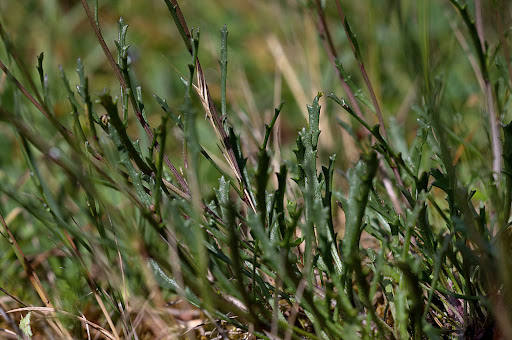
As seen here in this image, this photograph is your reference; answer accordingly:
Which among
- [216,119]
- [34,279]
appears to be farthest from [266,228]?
[34,279]

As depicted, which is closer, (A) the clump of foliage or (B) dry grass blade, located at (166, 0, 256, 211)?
(A) the clump of foliage

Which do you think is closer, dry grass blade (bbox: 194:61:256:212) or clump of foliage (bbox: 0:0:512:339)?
clump of foliage (bbox: 0:0:512:339)

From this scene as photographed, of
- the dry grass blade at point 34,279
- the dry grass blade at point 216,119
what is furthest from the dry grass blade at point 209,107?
the dry grass blade at point 34,279

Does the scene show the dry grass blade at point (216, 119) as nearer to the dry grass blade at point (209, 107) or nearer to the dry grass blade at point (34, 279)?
the dry grass blade at point (209, 107)

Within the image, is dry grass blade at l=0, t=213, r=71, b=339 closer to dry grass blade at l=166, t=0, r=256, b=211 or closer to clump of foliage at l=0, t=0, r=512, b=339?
clump of foliage at l=0, t=0, r=512, b=339

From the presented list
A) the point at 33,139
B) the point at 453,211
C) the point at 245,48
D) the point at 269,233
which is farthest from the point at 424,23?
the point at 245,48

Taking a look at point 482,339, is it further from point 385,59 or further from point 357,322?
point 385,59

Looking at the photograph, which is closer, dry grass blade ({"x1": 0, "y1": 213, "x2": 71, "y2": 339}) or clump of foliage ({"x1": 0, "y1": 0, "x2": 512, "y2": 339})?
clump of foliage ({"x1": 0, "y1": 0, "x2": 512, "y2": 339})

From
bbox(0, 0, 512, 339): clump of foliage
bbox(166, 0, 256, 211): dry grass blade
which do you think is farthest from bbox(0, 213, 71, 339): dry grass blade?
bbox(166, 0, 256, 211): dry grass blade

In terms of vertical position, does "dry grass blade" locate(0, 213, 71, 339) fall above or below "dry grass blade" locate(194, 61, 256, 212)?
below

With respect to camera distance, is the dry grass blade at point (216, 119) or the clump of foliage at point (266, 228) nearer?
the clump of foliage at point (266, 228)

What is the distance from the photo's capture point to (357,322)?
558mm

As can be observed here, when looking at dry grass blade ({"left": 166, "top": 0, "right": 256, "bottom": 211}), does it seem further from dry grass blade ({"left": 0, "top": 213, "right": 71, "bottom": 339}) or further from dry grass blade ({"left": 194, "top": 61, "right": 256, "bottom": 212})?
dry grass blade ({"left": 0, "top": 213, "right": 71, "bottom": 339})

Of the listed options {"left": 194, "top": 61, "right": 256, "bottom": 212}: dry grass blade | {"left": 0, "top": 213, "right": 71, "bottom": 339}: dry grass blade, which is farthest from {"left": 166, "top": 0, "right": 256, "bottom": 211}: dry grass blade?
{"left": 0, "top": 213, "right": 71, "bottom": 339}: dry grass blade
